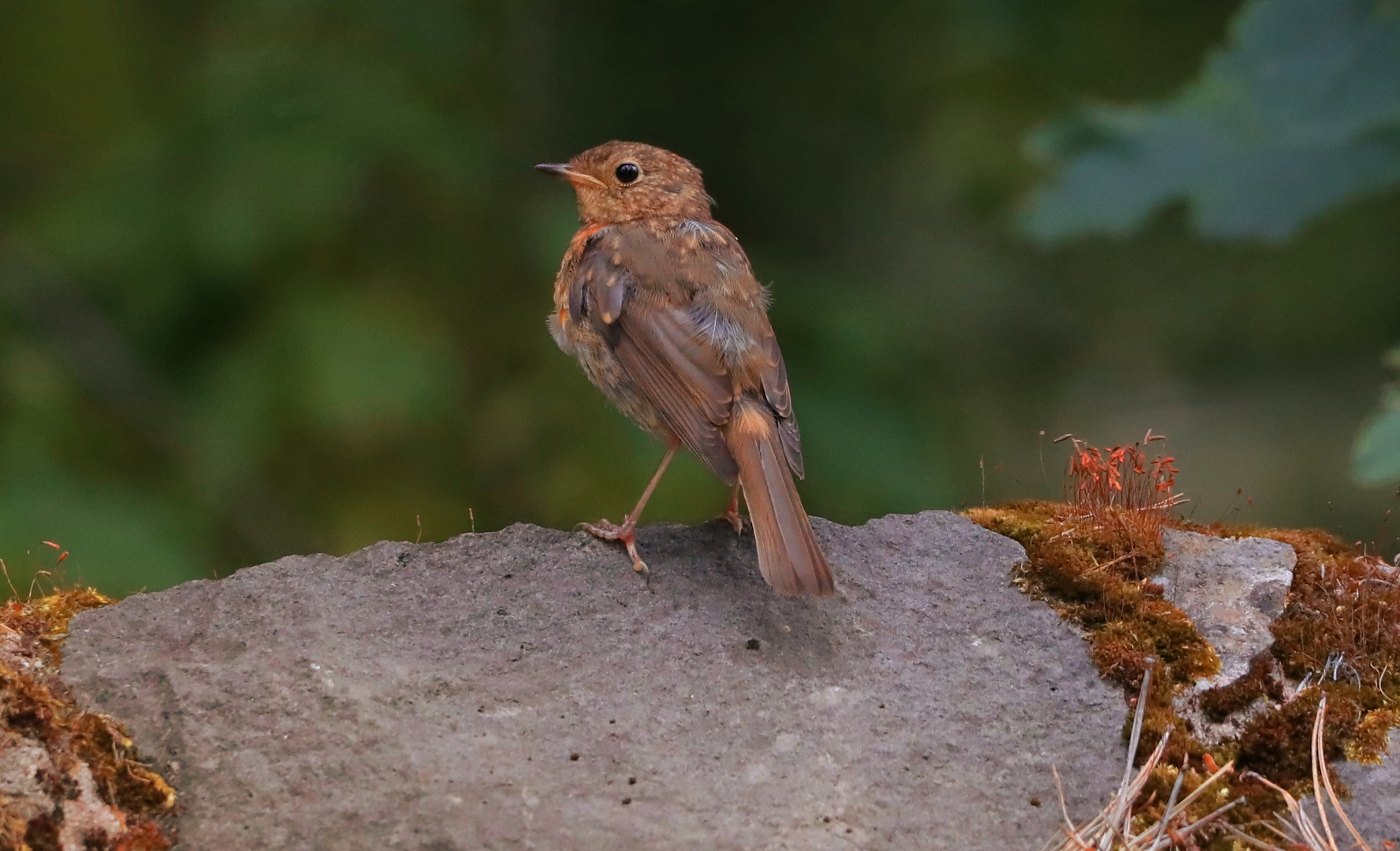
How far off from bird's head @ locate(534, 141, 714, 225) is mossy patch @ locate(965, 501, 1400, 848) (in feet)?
5.52

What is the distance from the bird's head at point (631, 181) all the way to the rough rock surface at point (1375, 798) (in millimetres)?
2874

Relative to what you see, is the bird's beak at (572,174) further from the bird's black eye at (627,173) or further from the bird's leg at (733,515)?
the bird's leg at (733,515)

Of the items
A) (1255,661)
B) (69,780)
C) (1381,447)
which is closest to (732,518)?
(1255,661)

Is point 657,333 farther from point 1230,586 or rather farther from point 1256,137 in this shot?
point 1256,137

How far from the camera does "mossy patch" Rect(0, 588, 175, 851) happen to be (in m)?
2.56

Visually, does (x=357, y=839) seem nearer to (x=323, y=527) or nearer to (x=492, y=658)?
(x=492, y=658)

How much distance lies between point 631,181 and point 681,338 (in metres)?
0.91

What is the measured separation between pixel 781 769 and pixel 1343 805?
1.24m

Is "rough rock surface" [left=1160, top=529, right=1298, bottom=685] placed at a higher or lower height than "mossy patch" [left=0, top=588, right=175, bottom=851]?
higher

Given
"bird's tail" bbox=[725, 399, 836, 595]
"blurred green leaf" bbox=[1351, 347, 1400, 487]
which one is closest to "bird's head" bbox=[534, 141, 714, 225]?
"bird's tail" bbox=[725, 399, 836, 595]

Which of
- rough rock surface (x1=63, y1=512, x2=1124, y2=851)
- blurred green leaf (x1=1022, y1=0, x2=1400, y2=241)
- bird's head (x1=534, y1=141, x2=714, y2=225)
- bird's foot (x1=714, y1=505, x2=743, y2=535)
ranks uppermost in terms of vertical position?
bird's head (x1=534, y1=141, x2=714, y2=225)

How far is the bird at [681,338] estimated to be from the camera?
12.3 ft

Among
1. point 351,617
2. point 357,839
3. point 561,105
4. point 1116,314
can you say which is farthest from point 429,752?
point 1116,314

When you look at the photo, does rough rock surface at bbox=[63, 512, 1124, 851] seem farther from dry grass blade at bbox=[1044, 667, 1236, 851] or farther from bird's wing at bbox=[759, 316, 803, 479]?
bird's wing at bbox=[759, 316, 803, 479]
